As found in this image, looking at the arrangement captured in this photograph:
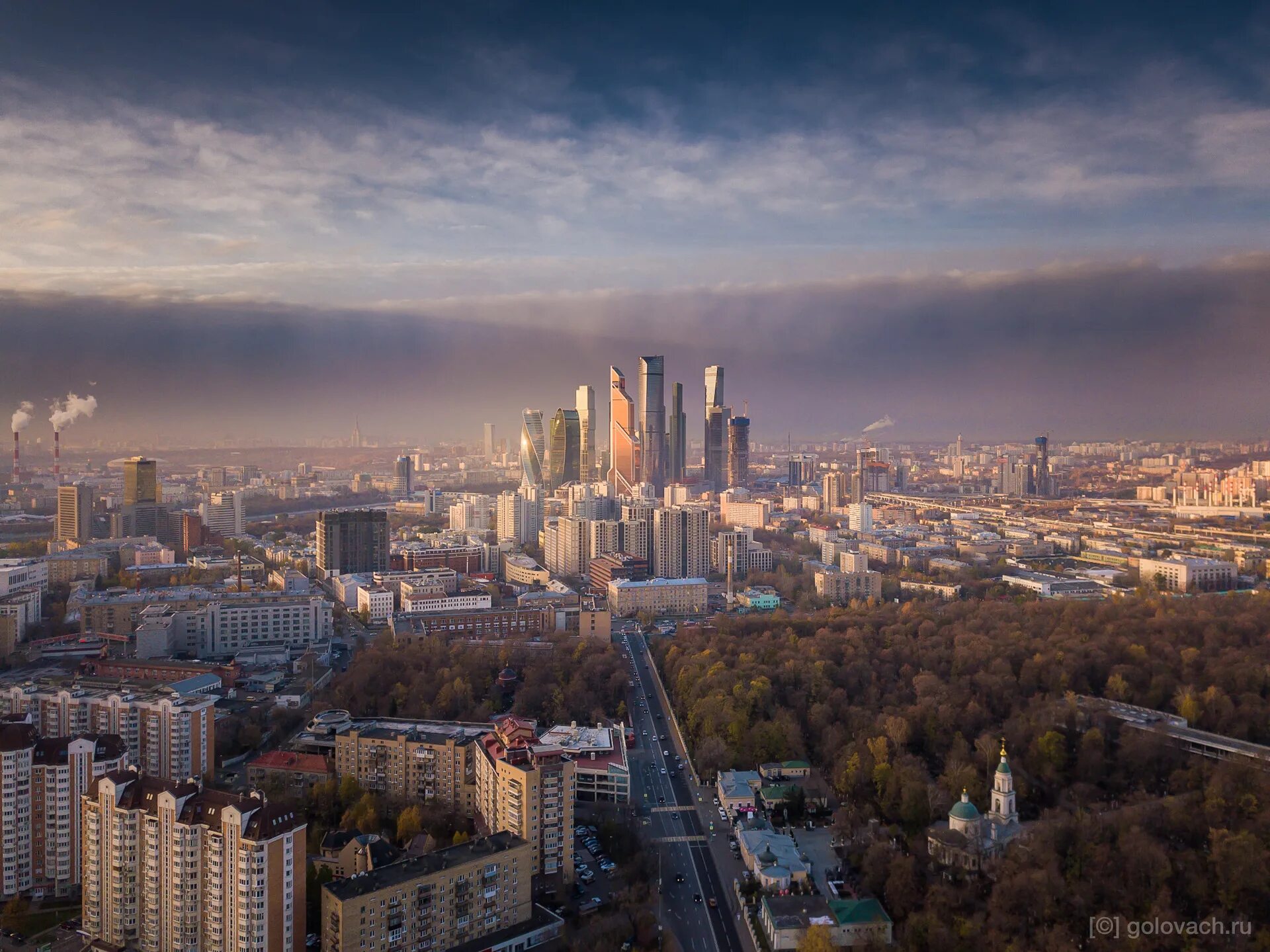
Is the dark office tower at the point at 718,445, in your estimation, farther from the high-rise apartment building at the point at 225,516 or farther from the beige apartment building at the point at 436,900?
the beige apartment building at the point at 436,900

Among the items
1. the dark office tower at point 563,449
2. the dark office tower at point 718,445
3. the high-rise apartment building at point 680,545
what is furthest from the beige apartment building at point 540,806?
the dark office tower at point 718,445

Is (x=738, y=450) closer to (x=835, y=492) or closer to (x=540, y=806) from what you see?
(x=835, y=492)

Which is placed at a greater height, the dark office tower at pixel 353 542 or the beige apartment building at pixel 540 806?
the dark office tower at pixel 353 542

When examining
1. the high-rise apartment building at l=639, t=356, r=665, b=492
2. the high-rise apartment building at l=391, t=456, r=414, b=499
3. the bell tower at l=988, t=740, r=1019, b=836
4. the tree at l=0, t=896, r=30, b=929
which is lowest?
the tree at l=0, t=896, r=30, b=929

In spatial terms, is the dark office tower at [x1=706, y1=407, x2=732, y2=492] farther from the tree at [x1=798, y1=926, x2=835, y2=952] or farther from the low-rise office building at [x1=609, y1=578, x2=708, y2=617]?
the tree at [x1=798, y1=926, x2=835, y2=952]

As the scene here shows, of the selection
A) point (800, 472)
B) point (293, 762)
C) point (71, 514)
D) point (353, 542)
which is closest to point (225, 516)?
point (71, 514)

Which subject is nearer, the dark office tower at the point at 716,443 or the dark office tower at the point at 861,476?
the dark office tower at the point at 861,476

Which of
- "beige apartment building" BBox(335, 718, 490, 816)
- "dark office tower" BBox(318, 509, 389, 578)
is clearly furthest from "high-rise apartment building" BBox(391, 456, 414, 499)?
"beige apartment building" BBox(335, 718, 490, 816)
